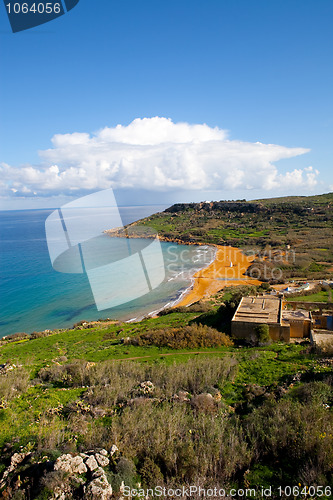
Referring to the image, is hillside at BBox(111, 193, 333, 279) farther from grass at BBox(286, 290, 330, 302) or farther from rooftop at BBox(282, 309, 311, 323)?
rooftop at BBox(282, 309, 311, 323)

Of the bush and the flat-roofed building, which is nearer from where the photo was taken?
the bush

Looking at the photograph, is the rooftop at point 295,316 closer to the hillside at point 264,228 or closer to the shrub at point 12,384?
the shrub at point 12,384

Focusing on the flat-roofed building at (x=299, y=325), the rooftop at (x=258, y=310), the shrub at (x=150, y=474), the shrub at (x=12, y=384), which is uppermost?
the shrub at (x=150, y=474)

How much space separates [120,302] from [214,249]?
1434 inches

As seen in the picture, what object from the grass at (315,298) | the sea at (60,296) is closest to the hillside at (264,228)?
the grass at (315,298)

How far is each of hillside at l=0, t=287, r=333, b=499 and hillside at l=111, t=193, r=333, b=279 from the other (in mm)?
27874

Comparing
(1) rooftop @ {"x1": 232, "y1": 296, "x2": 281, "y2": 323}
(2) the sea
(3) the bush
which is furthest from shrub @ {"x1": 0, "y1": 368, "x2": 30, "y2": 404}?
(2) the sea

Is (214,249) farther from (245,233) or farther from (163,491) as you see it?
(163,491)

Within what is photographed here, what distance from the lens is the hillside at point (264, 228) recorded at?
43.7 m

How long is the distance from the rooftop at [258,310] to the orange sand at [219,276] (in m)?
11.7

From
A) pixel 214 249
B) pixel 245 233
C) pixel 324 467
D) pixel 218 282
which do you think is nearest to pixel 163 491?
pixel 324 467

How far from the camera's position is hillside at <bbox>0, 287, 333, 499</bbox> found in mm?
4996

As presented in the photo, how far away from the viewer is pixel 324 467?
4887 millimetres

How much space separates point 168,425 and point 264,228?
73437mm
